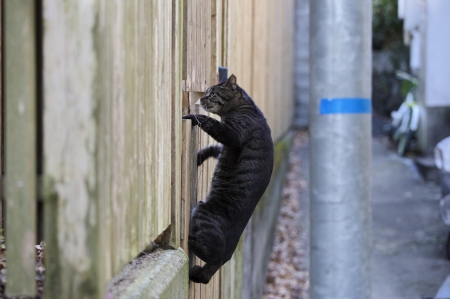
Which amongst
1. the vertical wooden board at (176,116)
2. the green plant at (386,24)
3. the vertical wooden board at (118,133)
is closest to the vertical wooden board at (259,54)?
the vertical wooden board at (176,116)

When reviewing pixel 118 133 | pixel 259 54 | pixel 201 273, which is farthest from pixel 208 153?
pixel 259 54

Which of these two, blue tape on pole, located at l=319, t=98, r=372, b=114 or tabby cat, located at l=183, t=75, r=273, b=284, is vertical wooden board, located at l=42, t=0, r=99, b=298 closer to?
tabby cat, located at l=183, t=75, r=273, b=284

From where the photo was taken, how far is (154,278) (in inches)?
77.5

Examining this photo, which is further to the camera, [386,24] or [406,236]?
[386,24]

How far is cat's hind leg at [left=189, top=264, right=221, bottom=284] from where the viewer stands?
288 cm

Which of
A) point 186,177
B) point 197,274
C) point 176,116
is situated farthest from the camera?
point 197,274

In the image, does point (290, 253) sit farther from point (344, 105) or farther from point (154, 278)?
point (154, 278)

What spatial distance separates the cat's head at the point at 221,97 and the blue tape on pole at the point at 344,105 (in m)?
0.61

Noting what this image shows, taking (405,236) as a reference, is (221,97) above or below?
above

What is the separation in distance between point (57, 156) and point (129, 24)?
0.50 meters

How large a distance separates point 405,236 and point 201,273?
535cm

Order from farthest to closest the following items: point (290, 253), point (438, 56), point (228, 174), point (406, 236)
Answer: point (438, 56)
point (406, 236)
point (290, 253)
point (228, 174)

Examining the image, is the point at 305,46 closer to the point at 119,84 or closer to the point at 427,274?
the point at 427,274

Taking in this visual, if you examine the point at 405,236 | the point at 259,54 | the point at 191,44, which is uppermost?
the point at 259,54
